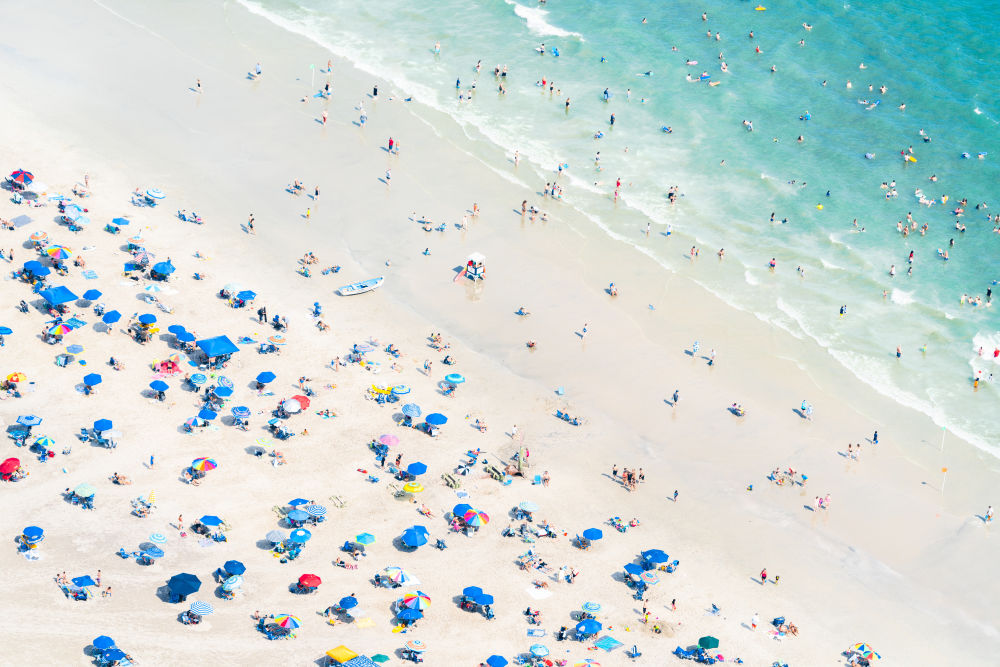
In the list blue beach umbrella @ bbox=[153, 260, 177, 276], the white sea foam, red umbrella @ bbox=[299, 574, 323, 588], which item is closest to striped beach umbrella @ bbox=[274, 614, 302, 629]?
red umbrella @ bbox=[299, 574, 323, 588]

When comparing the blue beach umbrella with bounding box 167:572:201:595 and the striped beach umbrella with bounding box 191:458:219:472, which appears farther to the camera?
the striped beach umbrella with bounding box 191:458:219:472

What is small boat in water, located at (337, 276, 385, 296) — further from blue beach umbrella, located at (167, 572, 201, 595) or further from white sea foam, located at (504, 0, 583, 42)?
white sea foam, located at (504, 0, 583, 42)

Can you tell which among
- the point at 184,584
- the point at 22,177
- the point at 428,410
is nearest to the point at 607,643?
the point at 428,410

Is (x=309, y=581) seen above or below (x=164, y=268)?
below

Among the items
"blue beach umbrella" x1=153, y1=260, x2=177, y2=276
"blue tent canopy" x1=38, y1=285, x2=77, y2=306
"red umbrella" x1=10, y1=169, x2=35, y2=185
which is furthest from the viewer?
"red umbrella" x1=10, y1=169, x2=35, y2=185

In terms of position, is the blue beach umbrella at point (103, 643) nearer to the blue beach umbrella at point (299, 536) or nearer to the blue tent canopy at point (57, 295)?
the blue beach umbrella at point (299, 536)

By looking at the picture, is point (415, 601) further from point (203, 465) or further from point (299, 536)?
point (203, 465)

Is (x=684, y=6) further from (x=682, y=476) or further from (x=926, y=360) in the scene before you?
(x=682, y=476)

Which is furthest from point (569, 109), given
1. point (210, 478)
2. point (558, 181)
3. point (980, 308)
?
point (210, 478)

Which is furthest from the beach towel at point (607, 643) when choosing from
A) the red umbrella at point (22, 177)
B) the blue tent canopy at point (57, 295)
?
the red umbrella at point (22, 177)
